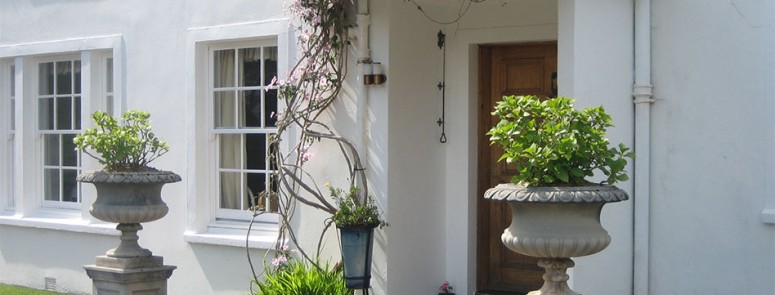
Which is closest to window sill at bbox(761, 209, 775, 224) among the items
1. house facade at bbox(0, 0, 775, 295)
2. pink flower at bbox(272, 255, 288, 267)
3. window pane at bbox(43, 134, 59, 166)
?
house facade at bbox(0, 0, 775, 295)

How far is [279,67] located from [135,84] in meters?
2.09

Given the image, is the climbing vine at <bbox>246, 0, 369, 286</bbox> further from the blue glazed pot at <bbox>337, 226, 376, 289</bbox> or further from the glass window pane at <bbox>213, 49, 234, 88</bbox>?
the glass window pane at <bbox>213, 49, 234, 88</bbox>

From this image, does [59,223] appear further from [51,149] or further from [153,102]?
[153,102]

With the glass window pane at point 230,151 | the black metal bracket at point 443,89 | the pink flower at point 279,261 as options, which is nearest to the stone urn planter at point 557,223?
Result: the black metal bracket at point 443,89

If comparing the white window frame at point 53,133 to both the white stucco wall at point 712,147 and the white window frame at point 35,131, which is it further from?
the white stucco wall at point 712,147

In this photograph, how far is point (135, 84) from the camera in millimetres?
11750

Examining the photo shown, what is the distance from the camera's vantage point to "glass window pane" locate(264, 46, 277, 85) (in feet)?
35.4

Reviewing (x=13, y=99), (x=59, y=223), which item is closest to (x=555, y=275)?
(x=59, y=223)

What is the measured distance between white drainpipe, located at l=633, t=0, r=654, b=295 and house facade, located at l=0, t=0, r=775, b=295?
0.01 m

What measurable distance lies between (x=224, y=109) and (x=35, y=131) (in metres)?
3.11

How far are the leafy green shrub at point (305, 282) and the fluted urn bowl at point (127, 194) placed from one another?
1.17m

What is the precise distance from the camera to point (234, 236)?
1087 cm

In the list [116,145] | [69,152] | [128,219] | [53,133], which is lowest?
[128,219]

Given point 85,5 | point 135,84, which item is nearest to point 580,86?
point 135,84
